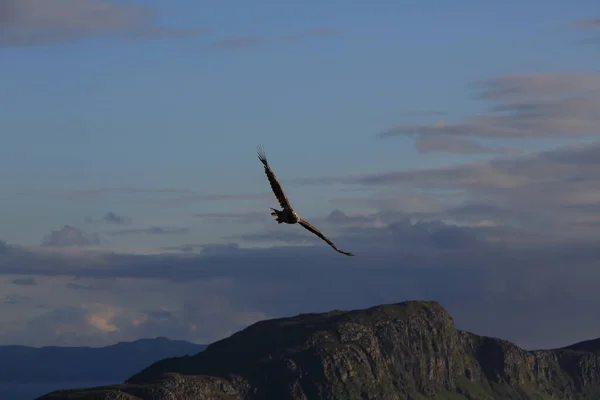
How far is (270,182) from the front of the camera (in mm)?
62844

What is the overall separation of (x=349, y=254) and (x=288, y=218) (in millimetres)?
3993

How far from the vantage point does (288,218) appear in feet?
219

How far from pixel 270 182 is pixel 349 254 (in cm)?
717

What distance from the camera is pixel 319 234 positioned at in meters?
64.5

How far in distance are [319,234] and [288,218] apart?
2846 mm

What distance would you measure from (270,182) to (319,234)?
13.7 feet

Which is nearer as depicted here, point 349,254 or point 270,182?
point 270,182

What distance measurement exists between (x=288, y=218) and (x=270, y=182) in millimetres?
4355

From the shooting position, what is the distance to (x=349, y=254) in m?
66.9
